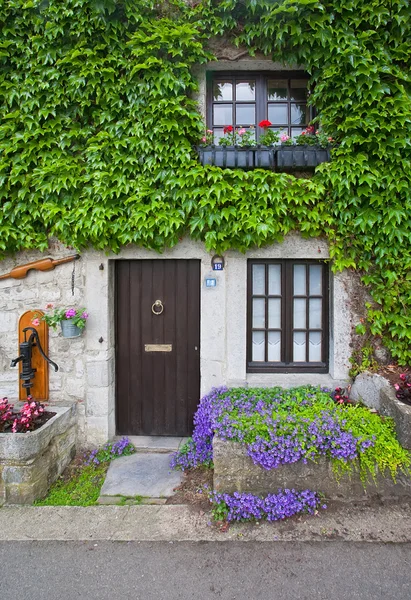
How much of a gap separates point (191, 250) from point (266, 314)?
1267mm

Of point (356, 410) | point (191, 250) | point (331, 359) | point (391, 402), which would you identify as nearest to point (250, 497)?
point (356, 410)

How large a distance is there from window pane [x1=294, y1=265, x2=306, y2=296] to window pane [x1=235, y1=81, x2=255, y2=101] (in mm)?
2369

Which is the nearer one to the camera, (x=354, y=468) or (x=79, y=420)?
(x=354, y=468)

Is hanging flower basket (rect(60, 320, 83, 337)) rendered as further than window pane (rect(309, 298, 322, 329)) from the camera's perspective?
No

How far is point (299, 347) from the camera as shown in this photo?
4461mm

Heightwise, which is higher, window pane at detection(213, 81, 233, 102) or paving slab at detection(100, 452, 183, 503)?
window pane at detection(213, 81, 233, 102)

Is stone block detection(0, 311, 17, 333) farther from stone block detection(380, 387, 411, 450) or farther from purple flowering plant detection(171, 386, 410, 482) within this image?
stone block detection(380, 387, 411, 450)

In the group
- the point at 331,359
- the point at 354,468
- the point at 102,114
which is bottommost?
the point at 354,468

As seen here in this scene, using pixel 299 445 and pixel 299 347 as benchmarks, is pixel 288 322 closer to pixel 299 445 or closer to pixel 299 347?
pixel 299 347

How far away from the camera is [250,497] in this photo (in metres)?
3.20

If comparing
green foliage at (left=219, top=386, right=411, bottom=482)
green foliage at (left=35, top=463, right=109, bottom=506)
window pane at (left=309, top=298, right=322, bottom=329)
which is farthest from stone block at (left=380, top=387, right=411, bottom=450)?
green foliage at (left=35, top=463, right=109, bottom=506)

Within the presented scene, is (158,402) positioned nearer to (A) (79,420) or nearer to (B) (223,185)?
(A) (79,420)

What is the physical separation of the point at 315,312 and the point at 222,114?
114 inches

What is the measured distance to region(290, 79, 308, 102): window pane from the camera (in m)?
4.54
